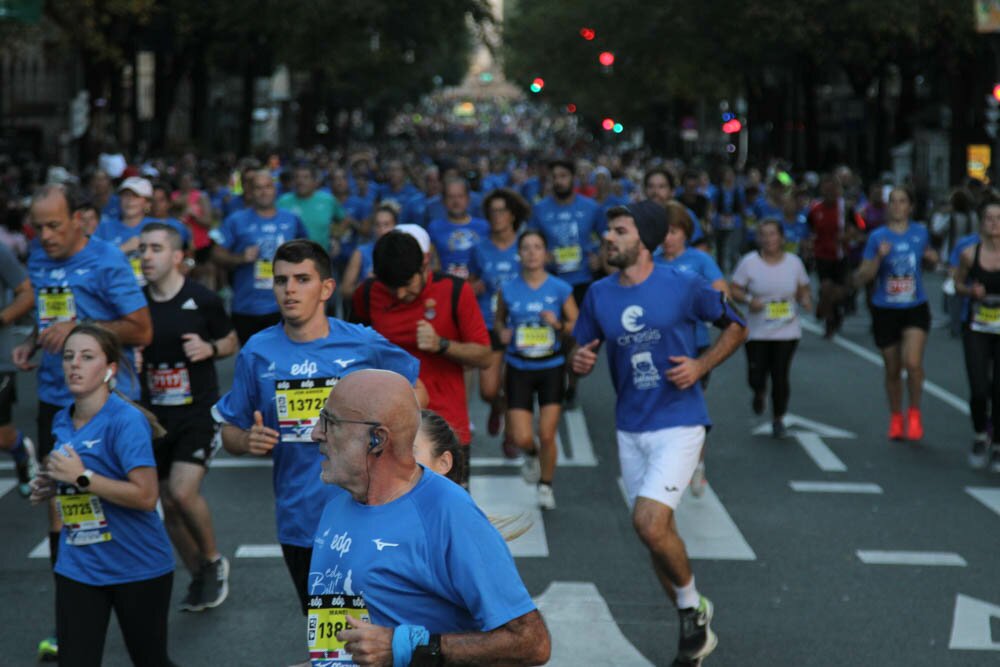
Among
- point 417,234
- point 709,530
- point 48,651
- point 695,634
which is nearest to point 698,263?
point 709,530

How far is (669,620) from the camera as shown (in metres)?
8.16

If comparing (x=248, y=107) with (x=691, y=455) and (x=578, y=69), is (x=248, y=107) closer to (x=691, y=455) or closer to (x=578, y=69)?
(x=578, y=69)

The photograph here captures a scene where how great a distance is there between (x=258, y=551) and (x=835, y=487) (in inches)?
159

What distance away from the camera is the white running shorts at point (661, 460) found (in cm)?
741

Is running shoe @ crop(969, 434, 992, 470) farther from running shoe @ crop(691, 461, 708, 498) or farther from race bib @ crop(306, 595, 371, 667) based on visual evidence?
race bib @ crop(306, 595, 371, 667)

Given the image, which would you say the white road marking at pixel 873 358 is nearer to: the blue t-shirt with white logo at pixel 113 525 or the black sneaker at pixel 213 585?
the black sneaker at pixel 213 585

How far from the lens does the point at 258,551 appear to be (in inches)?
376

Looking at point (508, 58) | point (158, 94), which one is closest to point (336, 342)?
point (158, 94)

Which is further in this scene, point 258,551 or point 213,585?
point 258,551

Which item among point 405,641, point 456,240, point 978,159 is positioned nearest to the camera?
point 405,641

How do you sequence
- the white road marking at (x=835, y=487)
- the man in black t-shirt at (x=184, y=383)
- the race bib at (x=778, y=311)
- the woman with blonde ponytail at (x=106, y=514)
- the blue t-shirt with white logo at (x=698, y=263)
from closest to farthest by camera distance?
1. the woman with blonde ponytail at (x=106, y=514)
2. the man in black t-shirt at (x=184, y=383)
3. the blue t-shirt with white logo at (x=698, y=263)
4. the white road marking at (x=835, y=487)
5. the race bib at (x=778, y=311)

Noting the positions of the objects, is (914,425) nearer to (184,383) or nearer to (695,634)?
(695,634)

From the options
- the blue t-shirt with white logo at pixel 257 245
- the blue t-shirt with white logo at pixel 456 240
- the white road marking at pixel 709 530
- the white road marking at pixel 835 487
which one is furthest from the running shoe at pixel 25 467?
the white road marking at pixel 835 487

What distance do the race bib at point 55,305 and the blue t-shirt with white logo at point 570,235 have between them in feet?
24.2
